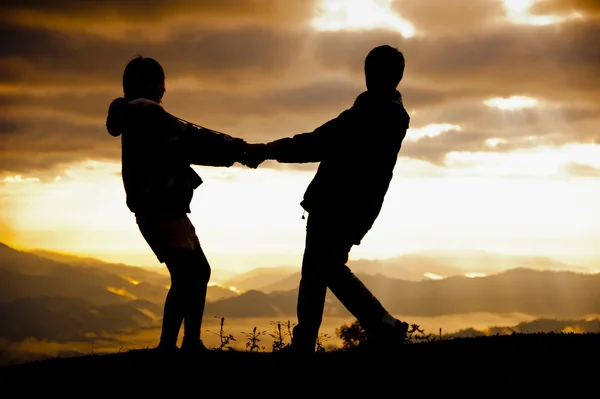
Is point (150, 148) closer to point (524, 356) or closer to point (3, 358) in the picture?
point (524, 356)

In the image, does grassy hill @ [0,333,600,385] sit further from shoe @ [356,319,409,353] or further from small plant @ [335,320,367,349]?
small plant @ [335,320,367,349]

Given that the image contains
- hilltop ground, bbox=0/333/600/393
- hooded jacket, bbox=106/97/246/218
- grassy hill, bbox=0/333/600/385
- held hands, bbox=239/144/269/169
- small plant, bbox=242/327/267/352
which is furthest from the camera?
small plant, bbox=242/327/267/352

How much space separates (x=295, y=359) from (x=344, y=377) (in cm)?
63

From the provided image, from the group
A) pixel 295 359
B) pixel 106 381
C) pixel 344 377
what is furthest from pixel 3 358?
pixel 344 377

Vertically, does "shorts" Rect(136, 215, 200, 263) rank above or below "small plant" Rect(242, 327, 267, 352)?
above

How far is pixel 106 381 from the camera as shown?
6.61 metres

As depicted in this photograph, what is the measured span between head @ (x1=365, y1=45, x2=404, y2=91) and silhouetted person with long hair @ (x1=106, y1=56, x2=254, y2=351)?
1897 mm

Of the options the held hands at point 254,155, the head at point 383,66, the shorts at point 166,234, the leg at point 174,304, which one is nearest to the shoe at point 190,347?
the leg at point 174,304

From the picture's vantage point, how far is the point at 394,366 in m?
6.51

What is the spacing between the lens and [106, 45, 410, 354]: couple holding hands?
6.51m

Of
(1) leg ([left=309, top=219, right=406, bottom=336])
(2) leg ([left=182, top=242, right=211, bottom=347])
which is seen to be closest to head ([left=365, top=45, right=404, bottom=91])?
(1) leg ([left=309, top=219, right=406, bottom=336])

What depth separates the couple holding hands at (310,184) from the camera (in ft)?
21.4

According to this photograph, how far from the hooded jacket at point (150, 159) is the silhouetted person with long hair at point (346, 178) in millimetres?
1205

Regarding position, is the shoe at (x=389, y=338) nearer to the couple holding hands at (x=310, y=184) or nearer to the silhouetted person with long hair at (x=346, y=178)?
the couple holding hands at (x=310, y=184)
